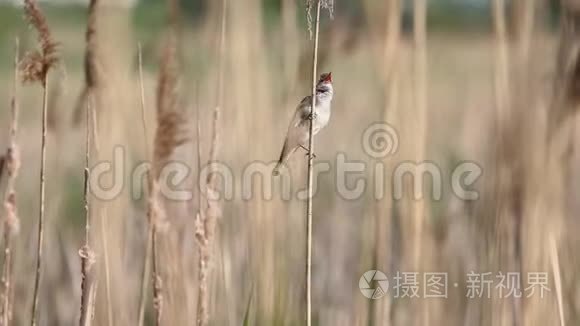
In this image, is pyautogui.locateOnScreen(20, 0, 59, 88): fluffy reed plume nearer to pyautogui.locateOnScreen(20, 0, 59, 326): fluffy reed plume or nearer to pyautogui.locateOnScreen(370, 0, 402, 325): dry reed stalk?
pyautogui.locateOnScreen(20, 0, 59, 326): fluffy reed plume

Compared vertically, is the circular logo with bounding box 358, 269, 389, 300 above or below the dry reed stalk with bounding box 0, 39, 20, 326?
below

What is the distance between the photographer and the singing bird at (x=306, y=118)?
851mm

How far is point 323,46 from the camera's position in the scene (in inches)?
41.3

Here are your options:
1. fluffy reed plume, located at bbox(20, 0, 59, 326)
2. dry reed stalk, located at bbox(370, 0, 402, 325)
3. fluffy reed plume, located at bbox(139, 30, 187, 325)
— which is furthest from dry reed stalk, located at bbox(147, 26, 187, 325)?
dry reed stalk, located at bbox(370, 0, 402, 325)

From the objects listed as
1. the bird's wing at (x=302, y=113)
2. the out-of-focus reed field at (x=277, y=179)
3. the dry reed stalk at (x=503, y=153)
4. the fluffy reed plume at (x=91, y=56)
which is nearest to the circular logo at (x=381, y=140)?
the out-of-focus reed field at (x=277, y=179)

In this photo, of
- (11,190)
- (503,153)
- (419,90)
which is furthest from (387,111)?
(11,190)

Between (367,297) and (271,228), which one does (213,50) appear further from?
(367,297)

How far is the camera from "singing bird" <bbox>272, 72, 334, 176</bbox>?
0.85 meters

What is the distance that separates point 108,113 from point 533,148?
1.83 feet

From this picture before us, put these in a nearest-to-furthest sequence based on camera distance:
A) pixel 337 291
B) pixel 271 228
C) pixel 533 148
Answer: pixel 533 148
pixel 271 228
pixel 337 291

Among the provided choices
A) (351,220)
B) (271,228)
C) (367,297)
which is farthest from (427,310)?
(351,220)

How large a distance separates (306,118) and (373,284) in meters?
0.38

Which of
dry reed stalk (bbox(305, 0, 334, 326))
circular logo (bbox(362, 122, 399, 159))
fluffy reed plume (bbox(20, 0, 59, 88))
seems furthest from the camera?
circular logo (bbox(362, 122, 399, 159))

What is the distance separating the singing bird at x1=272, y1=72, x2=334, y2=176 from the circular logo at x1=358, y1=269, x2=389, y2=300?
31cm
